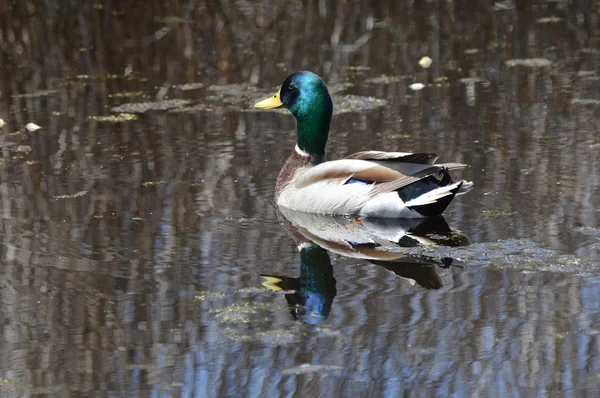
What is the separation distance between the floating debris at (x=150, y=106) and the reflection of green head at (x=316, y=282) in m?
3.94

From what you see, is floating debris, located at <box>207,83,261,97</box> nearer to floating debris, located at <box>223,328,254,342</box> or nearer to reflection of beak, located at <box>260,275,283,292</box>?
reflection of beak, located at <box>260,275,283,292</box>

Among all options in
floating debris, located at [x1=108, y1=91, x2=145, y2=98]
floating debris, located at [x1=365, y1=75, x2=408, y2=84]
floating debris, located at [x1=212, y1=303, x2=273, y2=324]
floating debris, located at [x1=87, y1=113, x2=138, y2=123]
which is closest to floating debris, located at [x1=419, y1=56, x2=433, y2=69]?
floating debris, located at [x1=365, y1=75, x2=408, y2=84]

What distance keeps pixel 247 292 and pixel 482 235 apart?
1.55 meters

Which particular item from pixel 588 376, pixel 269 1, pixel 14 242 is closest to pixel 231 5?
pixel 269 1

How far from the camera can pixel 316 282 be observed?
600 centimetres

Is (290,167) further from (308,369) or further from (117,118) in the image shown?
(308,369)

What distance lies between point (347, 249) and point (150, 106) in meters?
4.28

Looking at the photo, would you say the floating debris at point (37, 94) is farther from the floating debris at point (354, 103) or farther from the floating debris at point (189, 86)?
the floating debris at point (354, 103)

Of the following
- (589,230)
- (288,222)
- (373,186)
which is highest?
(373,186)

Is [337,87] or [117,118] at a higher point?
[337,87]

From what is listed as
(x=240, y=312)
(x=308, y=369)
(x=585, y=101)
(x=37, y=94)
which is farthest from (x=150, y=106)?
(x=308, y=369)

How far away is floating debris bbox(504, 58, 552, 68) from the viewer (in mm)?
10969

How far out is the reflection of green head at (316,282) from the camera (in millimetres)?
5562

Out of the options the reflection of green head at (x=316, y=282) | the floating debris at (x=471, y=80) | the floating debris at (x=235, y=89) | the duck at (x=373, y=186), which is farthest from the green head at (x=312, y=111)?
the floating debris at (x=471, y=80)
